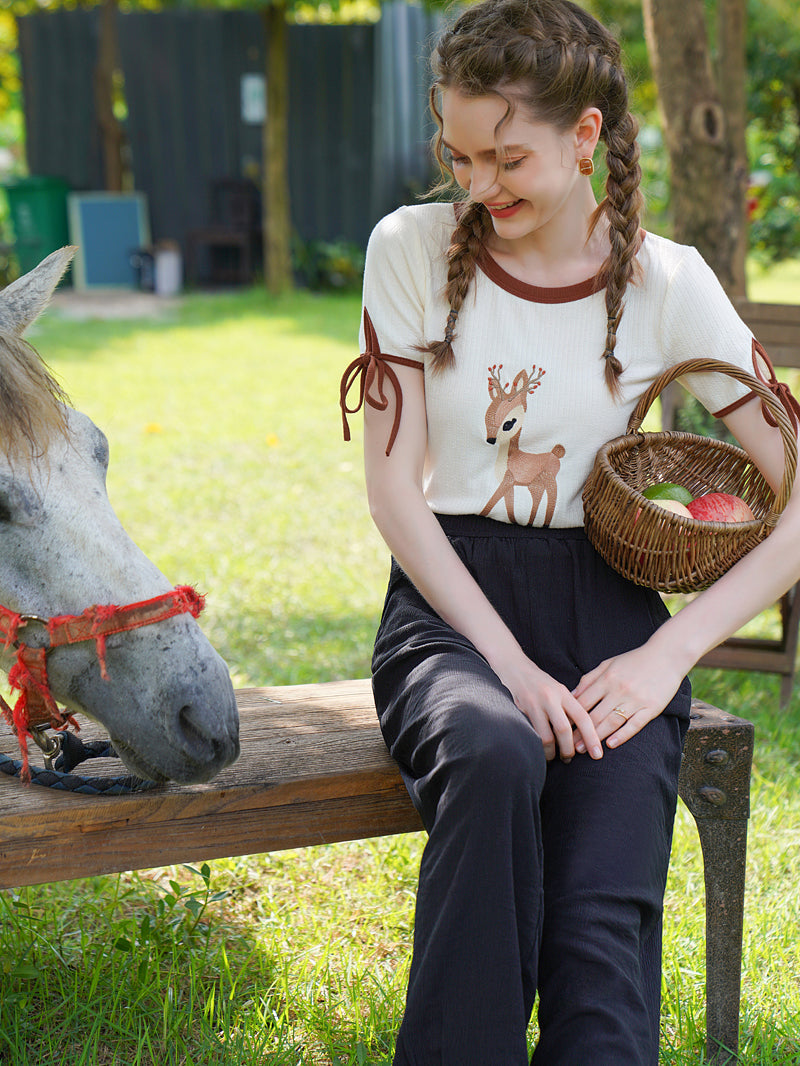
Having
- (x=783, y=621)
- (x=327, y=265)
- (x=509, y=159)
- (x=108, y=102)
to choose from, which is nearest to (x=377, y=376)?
(x=509, y=159)

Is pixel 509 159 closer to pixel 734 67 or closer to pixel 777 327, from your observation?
pixel 777 327

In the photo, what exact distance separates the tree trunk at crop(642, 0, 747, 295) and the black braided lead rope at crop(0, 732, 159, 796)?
3.61 m

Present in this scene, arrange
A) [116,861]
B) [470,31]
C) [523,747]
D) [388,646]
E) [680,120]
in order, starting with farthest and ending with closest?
[680,120]
[388,646]
[470,31]
[116,861]
[523,747]

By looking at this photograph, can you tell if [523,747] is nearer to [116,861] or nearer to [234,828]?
[234,828]

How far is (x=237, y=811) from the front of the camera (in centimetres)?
176

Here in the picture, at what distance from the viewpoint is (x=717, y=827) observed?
2.03m

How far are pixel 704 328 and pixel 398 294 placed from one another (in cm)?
60

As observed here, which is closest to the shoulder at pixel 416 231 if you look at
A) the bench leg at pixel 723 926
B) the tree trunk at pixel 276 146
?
the bench leg at pixel 723 926

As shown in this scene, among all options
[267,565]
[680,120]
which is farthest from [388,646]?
[680,120]

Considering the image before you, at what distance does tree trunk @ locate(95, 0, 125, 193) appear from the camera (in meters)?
13.6

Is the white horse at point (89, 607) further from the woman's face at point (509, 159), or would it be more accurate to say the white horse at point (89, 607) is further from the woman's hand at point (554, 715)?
the woman's face at point (509, 159)

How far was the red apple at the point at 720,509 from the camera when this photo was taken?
194 cm

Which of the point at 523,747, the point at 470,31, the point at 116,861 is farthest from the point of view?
the point at 470,31

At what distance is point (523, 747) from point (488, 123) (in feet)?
3.45
